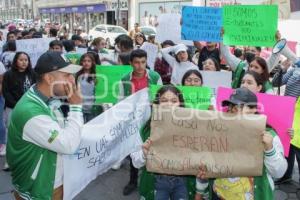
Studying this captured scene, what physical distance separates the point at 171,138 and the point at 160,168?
0.23 m

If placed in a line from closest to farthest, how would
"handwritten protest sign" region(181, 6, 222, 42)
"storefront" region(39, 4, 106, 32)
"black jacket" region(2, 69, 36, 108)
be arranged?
"black jacket" region(2, 69, 36, 108) < "handwritten protest sign" region(181, 6, 222, 42) < "storefront" region(39, 4, 106, 32)

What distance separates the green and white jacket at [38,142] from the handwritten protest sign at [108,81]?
2628mm

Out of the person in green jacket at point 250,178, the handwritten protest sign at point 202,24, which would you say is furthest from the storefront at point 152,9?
the person in green jacket at point 250,178

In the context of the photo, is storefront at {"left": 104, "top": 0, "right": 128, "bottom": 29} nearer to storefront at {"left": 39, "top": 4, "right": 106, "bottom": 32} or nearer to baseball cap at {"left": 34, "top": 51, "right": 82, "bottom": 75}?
storefront at {"left": 39, "top": 4, "right": 106, "bottom": 32}

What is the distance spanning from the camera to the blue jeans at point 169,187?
3023 millimetres

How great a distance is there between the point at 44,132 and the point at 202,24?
447 cm

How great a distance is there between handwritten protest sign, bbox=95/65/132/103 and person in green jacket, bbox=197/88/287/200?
2.56 m

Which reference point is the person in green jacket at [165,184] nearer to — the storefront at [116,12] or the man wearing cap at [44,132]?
the man wearing cap at [44,132]

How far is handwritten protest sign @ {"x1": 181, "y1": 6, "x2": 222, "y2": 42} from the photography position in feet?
20.3

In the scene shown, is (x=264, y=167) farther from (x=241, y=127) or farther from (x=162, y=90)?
(x=162, y=90)

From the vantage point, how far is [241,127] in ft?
8.48

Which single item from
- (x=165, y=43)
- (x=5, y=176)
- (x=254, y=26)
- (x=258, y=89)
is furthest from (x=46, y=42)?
(x=258, y=89)

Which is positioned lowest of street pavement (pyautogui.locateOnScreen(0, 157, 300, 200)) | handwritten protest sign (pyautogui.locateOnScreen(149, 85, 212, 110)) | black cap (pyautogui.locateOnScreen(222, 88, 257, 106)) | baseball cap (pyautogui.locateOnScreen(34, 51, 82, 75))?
street pavement (pyautogui.locateOnScreen(0, 157, 300, 200))

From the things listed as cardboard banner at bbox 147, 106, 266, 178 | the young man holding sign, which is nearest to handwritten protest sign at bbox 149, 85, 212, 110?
the young man holding sign
